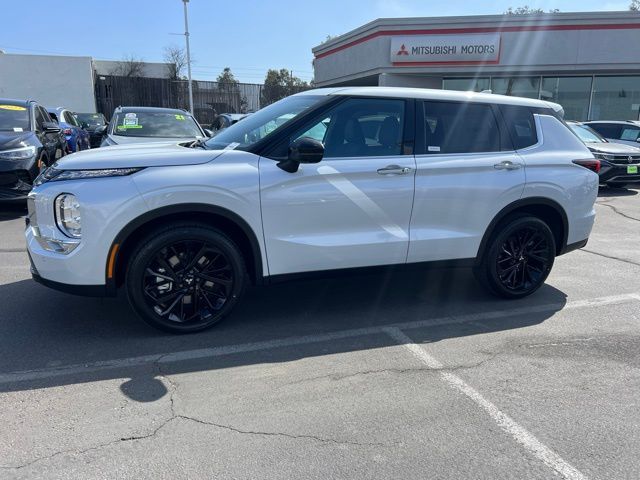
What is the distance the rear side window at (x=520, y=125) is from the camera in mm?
4766

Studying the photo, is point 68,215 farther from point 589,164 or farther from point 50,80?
point 50,80

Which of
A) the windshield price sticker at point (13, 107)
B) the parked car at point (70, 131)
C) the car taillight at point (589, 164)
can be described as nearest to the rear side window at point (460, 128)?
the car taillight at point (589, 164)

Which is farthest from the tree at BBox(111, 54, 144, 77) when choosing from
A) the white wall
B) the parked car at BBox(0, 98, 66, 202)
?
the parked car at BBox(0, 98, 66, 202)

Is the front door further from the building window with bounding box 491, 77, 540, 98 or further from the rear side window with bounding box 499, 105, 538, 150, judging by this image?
the building window with bounding box 491, 77, 540, 98

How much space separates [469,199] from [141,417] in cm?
312

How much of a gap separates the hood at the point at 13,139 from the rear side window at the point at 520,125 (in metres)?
7.20

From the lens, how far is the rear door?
4.33m

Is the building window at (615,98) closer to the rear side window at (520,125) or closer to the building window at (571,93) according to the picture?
the building window at (571,93)

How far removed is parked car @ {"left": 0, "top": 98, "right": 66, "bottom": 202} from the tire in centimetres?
527

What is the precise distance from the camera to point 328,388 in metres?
3.25

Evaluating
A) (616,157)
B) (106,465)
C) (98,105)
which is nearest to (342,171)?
(106,465)

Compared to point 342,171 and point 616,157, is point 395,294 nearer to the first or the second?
point 342,171

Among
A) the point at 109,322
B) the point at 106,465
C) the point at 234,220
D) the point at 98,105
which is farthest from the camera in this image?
the point at 98,105

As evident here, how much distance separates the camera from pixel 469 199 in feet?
14.6
